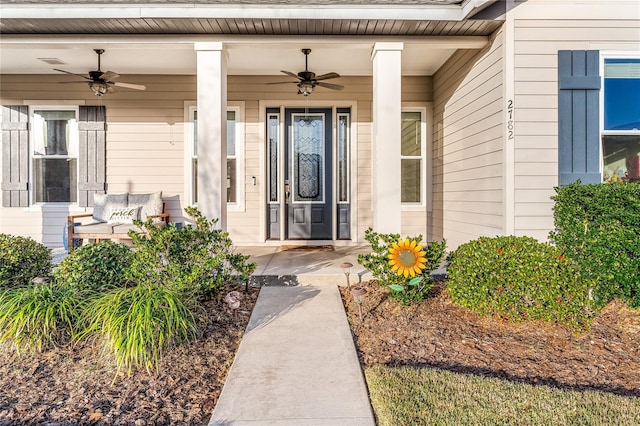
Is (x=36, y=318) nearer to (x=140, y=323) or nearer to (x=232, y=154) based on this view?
(x=140, y=323)

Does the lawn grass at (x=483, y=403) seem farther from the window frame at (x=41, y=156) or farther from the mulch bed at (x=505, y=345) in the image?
the window frame at (x=41, y=156)

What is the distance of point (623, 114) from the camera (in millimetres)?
3932

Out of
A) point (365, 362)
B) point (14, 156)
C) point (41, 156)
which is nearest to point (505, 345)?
point (365, 362)

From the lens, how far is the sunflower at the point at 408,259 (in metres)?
3.27

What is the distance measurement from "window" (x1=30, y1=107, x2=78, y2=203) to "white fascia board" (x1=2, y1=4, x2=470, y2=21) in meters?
2.38

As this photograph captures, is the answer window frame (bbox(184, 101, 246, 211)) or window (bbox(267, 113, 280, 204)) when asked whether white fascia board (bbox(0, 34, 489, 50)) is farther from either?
window (bbox(267, 113, 280, 204))

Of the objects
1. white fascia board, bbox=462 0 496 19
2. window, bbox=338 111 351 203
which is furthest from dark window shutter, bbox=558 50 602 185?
window, bbox=338 111 351 203

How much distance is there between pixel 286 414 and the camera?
1957 mm

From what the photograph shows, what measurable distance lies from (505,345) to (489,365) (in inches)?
13.0

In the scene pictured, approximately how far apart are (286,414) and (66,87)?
609 cm

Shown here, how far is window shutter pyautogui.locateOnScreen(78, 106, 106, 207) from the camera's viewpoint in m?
5.96

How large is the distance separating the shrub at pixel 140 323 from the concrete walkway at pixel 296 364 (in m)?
0.44

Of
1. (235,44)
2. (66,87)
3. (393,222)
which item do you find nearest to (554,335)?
(393,222)

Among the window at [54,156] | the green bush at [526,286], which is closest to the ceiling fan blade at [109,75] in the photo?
the window at [54,156]
